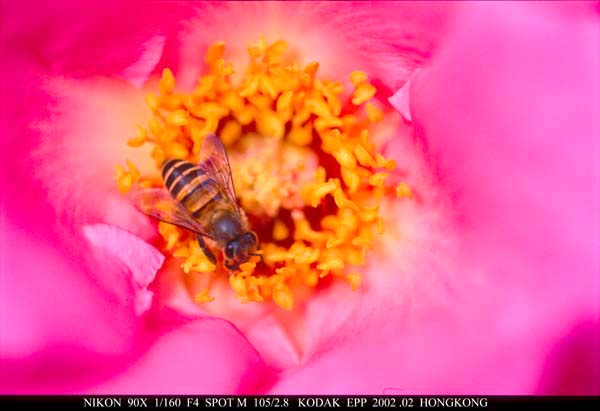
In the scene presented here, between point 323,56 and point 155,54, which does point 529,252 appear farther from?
point 155,54

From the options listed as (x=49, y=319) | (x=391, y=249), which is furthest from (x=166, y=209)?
(x=391, y=249)

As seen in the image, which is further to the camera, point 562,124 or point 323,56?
point 323,56

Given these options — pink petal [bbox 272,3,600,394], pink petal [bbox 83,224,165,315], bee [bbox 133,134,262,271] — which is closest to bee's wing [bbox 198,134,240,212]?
bee [bbox 133,134,262,271]

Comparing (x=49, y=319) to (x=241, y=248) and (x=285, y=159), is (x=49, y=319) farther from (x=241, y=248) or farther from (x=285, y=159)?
(x=285, y=159)

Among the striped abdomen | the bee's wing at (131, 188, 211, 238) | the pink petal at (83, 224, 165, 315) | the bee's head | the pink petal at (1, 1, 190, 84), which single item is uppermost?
the pink petal at (1, 1, 190, 84)

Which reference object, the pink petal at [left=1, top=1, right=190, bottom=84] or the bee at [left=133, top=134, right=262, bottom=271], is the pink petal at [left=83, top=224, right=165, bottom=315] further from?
the pink petal at [left=1, top=1, right=190, bottom=84]

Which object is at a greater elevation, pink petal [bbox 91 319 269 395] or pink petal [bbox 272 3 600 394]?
pink petal [bbox 272 3 600 394]

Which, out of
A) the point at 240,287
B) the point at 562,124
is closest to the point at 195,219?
the point at 240,287
